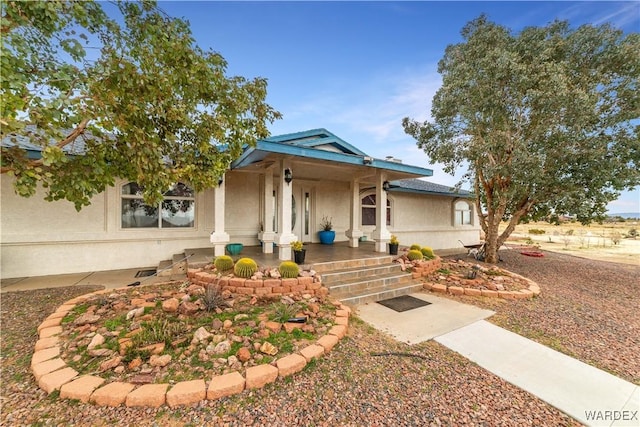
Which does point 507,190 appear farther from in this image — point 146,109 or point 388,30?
point 146,109

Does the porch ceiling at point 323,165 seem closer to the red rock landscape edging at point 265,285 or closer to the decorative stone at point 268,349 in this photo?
the red rock landscape edging at point 265,285

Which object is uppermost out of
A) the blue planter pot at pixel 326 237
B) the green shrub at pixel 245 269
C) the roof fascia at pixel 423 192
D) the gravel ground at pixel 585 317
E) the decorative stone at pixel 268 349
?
the roof fascia at pixel 423 192

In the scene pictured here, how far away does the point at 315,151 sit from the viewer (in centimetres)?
558

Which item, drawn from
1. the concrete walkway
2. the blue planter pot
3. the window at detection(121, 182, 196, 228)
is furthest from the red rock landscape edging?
the blue planter pot

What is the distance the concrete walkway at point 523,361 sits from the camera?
7.75ft

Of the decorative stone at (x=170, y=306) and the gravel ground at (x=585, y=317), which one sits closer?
the gravel ground at (x=585, y=317)

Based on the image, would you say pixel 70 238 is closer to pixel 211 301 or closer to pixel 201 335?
pixel 211 301

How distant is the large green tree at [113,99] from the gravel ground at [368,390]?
6.78ft

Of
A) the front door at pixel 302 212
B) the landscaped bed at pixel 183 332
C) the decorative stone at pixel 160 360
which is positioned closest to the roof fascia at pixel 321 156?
the front door at pixel 302 212

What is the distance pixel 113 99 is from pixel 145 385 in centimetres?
301

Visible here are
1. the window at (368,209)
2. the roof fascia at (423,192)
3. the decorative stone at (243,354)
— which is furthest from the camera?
the window at (368,209)

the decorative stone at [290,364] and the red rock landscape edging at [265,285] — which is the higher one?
the red rock landscape edging at [265,285]

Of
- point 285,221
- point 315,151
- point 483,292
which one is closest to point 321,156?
point 315,151

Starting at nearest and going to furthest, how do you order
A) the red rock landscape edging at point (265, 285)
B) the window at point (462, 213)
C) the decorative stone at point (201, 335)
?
the decorative stone at point (201, 335) → the red rock landscape edging at point (265, 285) → the window at point (462, 213)
